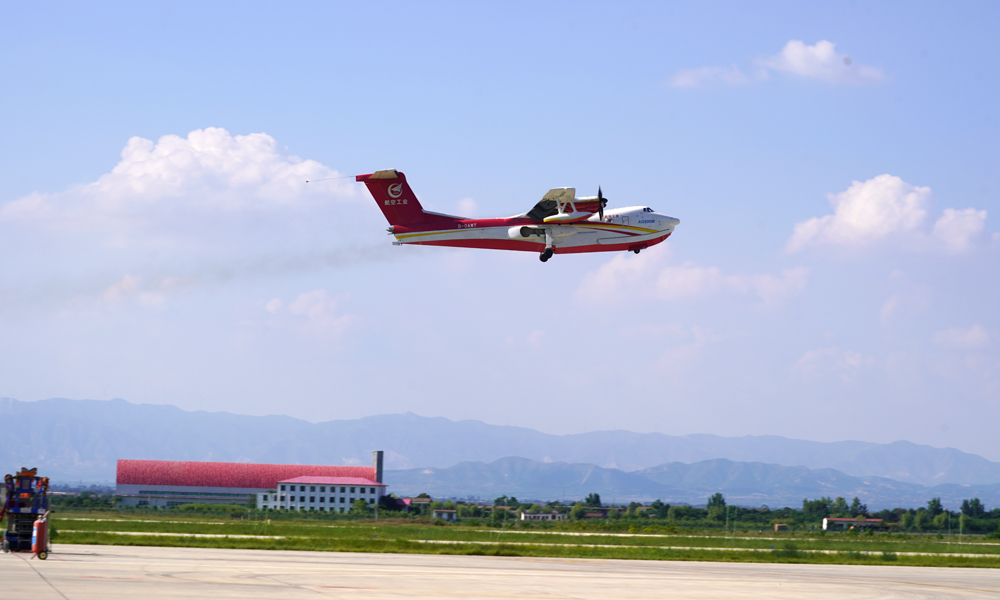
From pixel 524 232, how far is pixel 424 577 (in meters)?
22.7

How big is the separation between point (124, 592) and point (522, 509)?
121 metres

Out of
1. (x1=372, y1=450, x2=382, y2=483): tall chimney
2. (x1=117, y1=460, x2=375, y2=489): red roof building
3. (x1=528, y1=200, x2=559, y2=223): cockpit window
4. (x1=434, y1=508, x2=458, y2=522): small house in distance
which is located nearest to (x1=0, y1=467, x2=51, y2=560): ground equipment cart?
(x1=528, y1=200, x2=559, y2=223): cockpit window

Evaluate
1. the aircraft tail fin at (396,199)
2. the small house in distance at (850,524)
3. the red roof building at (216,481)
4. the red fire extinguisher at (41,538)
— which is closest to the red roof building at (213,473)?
the red roof building at (216,481)

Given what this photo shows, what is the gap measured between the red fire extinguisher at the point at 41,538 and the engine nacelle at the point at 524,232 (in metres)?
25.7

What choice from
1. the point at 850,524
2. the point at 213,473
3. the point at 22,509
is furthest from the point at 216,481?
the point at 22,509

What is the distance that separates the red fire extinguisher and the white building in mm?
112499

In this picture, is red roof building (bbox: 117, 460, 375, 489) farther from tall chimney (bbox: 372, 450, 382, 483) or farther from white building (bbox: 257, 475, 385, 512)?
white building (bbox: 257, 475, 385, 512)

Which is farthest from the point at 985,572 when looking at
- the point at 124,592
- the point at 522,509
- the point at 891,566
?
the point at 522,509

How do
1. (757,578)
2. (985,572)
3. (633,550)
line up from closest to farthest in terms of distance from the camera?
(757,578)
(985,572)
(633,550)

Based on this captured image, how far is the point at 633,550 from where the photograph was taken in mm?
Answer: 49844

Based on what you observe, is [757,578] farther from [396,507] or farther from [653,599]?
[396,507]

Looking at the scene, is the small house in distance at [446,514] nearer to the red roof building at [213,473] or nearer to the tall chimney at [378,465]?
the red roof building at [213,473]

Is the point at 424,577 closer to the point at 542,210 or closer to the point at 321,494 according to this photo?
the point at 542,210

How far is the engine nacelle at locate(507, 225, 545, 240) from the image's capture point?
48156 mm
